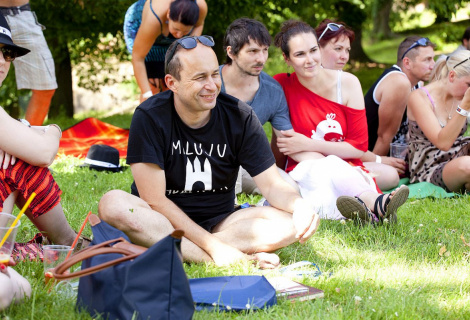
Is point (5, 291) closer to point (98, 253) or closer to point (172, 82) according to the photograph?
point (98, 253)

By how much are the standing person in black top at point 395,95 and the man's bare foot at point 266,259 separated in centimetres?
250

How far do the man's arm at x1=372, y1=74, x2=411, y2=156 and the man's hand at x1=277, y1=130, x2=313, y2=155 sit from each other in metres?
1.44

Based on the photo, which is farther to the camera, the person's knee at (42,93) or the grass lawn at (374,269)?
the person's knee at (42,93)

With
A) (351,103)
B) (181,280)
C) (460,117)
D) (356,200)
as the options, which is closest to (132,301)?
(181,280)

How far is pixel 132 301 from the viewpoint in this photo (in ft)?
7.70

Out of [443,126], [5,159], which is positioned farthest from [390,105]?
[5,159]

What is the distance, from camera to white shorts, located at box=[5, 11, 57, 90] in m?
6.16

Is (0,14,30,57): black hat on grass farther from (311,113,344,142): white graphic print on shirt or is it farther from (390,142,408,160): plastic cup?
(390,142,408,160): plastic cup

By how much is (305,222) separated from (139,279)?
3.79ft

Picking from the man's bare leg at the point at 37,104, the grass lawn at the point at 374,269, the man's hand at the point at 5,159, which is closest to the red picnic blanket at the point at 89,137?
the man's bare leg at the point at 37,104

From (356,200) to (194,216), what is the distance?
107cm

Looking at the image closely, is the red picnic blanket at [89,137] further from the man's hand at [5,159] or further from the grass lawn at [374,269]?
the man's hand at [5,159]

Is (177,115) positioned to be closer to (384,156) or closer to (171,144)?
(171,144)

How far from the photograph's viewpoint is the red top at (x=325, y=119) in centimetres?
480
